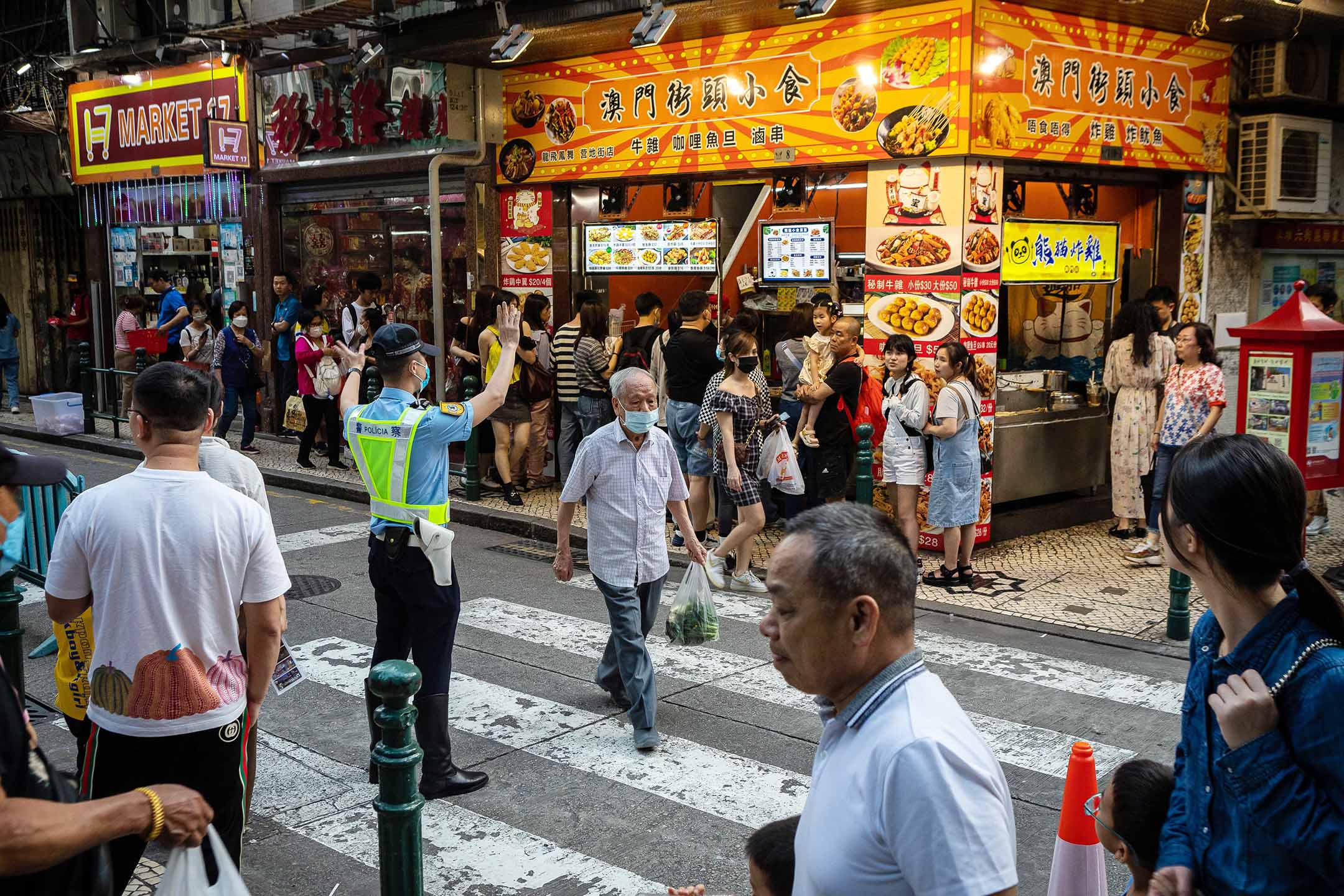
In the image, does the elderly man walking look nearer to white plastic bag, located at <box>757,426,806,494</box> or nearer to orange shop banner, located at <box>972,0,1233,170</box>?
white plastic bag, located at <box>757,426,806,494</box>

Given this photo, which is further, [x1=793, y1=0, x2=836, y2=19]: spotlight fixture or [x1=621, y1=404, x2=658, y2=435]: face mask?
[x1=793, y1=0, x2=836, y2=19]: spotlight fixture

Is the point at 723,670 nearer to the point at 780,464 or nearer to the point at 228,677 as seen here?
the point at 780,464

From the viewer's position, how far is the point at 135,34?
749 inches

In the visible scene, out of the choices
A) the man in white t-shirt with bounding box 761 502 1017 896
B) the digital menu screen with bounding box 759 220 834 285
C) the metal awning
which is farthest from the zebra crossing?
the metal awning

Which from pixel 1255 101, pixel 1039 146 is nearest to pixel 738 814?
pixel 1039 146

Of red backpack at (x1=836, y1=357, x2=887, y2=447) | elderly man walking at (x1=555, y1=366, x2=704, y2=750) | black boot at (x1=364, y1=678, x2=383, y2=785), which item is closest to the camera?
black boot at (x1=364, y1=678, x2=383, y2=785)

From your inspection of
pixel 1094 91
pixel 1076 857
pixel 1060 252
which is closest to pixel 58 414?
pixel 1060 252

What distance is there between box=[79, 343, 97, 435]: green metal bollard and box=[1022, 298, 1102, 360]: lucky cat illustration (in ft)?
38.9

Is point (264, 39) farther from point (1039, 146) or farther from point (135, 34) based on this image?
point (1039, 146)

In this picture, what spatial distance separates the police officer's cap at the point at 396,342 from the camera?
5484mm

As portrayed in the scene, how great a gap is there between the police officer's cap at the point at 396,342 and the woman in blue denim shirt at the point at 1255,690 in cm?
371

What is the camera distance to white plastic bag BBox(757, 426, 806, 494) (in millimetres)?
9352

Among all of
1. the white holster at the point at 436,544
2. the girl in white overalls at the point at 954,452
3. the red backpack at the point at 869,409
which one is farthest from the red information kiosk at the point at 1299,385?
the white holster at the point at 436,544

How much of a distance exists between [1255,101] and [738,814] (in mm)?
10009
